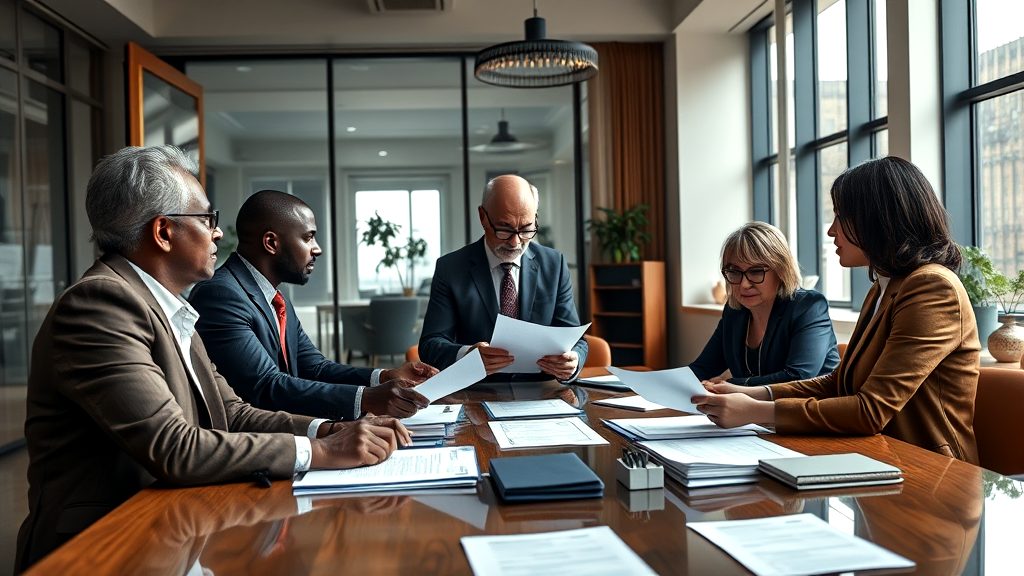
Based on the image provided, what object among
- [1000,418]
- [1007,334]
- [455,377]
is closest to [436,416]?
[455,377]

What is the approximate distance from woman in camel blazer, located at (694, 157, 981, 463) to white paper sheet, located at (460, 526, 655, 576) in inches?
29.5

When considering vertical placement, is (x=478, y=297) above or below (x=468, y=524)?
above

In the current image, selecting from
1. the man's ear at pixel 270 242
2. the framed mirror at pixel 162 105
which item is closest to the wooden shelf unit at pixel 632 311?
the framed mirror at pixel 162 105

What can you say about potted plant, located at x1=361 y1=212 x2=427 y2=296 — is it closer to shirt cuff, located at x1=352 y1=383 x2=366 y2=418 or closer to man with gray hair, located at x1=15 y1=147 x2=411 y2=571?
shirt cuff, located at x1=352 y1=383 x2=366 y2=418

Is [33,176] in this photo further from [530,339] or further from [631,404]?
[631,404]

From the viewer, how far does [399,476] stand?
146 cm

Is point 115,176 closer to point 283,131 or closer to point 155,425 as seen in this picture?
point 155,425

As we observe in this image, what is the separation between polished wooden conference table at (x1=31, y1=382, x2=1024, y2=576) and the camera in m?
1.05

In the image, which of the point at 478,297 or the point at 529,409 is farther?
the point at 478,297

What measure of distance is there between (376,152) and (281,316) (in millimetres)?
5108

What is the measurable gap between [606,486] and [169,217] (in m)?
1.10

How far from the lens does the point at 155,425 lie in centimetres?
143

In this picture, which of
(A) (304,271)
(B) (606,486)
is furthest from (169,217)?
(B) (606,486)

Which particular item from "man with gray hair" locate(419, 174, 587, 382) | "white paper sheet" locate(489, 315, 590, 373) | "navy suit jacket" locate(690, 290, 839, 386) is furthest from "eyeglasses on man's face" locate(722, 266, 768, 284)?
"white paper sheet" locate(489, 315, 590, 373)
